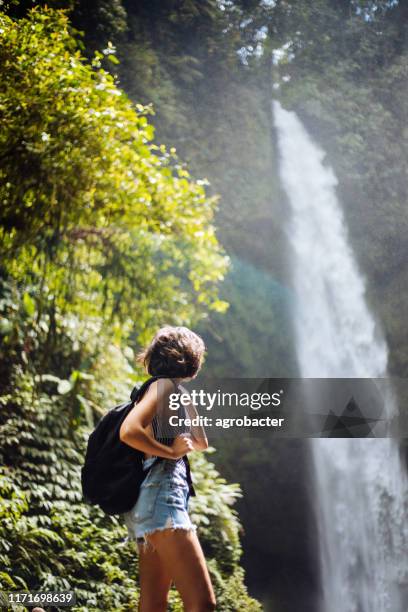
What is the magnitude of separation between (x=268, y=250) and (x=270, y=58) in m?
1.82

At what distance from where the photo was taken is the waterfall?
177 inches

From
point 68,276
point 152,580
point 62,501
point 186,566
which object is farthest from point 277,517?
point 186,566

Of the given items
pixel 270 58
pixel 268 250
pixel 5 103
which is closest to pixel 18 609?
pixel 5 103

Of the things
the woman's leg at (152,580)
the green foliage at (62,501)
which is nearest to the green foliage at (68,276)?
the green foliage at (62,501)

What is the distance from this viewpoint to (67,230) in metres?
2.94

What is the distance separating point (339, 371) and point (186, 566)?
4081 mm

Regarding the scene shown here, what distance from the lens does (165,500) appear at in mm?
1407

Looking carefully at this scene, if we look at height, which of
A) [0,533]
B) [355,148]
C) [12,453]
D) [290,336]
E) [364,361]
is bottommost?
[0,533]

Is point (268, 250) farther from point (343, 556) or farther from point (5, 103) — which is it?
point (5, 103)

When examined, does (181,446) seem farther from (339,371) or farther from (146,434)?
(339,371)

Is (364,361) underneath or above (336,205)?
underneath

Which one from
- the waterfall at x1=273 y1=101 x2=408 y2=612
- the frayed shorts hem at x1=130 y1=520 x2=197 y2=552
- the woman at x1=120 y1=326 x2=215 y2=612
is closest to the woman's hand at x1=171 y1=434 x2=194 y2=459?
the woman at x1=120 y1=326 x2=215 y2=612

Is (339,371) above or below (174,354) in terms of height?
above

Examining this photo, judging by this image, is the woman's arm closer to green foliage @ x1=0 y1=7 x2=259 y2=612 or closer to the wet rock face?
green foliage @ x1=0 y1=7 x2=259 y2=612
